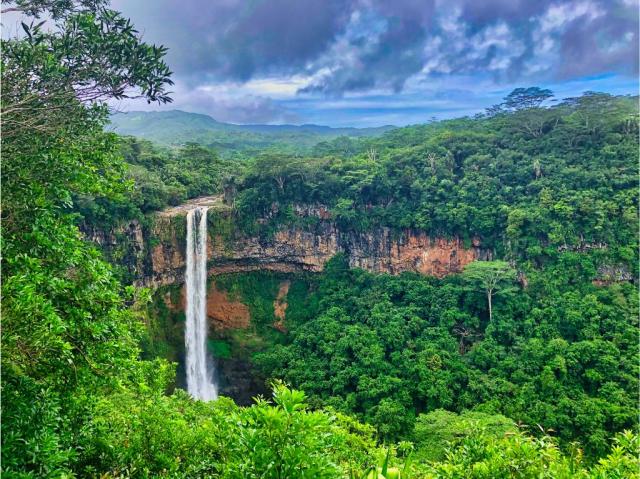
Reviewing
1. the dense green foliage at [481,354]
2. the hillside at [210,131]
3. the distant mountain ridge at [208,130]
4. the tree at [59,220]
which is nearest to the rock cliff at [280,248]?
the dense green foliage at [481,354]

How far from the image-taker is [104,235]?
57.0 feet

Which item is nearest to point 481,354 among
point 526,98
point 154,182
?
point 154,182

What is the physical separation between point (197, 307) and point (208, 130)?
6181 cm

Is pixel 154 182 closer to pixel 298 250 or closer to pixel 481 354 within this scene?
pixel 298 250

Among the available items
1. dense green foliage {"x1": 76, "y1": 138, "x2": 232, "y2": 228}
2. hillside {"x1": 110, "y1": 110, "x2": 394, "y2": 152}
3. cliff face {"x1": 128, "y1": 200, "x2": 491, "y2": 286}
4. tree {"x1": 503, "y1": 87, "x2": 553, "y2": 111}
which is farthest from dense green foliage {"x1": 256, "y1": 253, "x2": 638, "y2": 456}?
hillside {"x1": 110, "y1": 110, "x2": 394, "y2": 152}

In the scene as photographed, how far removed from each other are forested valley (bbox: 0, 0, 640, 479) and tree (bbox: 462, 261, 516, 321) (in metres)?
0.08

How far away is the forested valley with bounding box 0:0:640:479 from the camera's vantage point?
358 centimetres

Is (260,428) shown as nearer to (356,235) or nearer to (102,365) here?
(102,365)

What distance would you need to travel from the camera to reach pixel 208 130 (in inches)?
3009

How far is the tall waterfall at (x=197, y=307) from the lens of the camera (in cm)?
1980

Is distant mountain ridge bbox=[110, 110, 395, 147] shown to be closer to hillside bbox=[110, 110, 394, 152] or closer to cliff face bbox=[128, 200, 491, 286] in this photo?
hillside bbox=[110, 110, 394, 152]

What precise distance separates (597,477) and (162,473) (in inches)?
157

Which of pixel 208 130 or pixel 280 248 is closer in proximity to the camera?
pixel 280 248

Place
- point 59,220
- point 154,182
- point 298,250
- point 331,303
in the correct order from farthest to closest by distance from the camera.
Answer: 1. point 298,250
2. point 331,303
3. point 154,182
4. point 59,220
